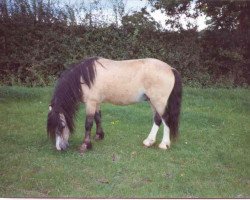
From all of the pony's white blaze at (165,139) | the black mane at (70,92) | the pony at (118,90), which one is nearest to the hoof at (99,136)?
the pony at (118,90)

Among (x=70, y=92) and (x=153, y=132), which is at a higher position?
(x=70, y=92)

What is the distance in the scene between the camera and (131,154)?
399 cm

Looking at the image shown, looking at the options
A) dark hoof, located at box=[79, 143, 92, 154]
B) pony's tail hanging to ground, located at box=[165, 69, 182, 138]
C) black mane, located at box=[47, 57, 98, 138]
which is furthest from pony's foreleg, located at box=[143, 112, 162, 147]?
black mane, located at box=[47, 57, 98, 138]

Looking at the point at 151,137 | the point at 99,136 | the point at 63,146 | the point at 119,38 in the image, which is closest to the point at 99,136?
the point at 99,136

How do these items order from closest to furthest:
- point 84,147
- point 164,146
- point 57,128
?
point 57,128 < point 84,147 < point 164,146

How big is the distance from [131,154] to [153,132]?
0.43 meters

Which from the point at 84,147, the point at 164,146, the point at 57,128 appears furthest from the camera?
the point at 164,146

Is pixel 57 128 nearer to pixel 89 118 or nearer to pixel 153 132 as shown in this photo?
pixel 89 118

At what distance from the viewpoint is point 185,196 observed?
3330 mm

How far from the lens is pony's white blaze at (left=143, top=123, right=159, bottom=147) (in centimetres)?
423

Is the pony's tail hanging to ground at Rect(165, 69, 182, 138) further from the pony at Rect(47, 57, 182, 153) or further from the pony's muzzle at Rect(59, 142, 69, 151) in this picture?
the pony's muzzle at Rect(59, 142, 69, 151)

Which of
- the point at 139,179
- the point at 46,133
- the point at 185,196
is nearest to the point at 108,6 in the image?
the point at 46,133

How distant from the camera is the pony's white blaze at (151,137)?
13.9 ft

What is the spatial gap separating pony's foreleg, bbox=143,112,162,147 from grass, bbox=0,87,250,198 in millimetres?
83
